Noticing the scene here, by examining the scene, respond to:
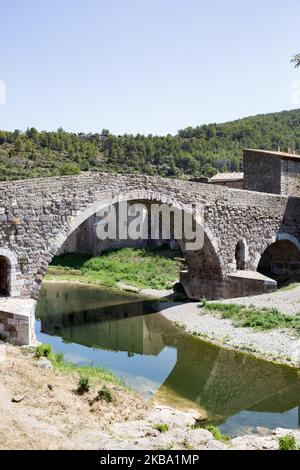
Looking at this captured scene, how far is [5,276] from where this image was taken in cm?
1285

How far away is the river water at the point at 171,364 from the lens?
10.2 m

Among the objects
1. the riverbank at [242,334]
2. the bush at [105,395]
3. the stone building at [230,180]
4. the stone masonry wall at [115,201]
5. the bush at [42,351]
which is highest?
the stone building at [230,180]

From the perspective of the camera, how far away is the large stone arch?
44.9ft

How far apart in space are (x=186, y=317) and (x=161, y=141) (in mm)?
56780

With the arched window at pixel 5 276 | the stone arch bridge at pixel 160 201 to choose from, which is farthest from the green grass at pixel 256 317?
the arched window at pixel 5 276

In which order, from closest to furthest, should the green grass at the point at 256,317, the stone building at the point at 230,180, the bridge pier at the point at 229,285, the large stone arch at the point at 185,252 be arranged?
the large stone arch at the point at 185,252
the green grass at the point at 256,317
the bridge pier at the point at 229,285
the stone building at the point at 230,180

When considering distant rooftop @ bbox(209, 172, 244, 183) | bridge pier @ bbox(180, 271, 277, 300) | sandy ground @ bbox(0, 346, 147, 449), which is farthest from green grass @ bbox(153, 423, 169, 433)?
distant rooftop @ bbox(209, 172, 244, 183)

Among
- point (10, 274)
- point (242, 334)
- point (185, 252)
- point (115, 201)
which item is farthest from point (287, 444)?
point (185, 252)

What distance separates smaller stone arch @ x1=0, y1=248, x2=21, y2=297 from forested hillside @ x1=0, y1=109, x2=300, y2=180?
3589 centimetres

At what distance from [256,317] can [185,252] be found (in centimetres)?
594

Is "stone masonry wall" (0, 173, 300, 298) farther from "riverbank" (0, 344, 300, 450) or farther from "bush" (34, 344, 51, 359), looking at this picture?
"riverbank" (0, 344, 300, 450)

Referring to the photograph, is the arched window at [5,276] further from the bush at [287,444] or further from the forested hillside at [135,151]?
the forested hillside at [135,151]

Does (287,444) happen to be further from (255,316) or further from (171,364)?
(255,316)
